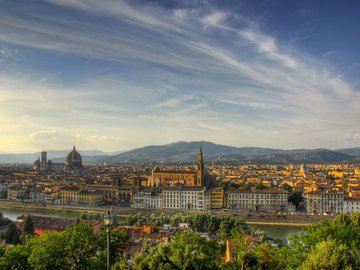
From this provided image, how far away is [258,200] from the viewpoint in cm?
4456

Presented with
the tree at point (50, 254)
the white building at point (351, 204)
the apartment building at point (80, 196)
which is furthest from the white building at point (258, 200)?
the tree at point (50, 254)

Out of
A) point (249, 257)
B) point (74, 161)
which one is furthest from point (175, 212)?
point (74, 161)

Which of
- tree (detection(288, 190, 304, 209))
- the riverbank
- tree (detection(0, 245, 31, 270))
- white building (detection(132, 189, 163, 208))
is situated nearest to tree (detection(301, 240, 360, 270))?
tree (detection(0, 245, 31, 270))

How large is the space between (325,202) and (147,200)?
18.2 metres

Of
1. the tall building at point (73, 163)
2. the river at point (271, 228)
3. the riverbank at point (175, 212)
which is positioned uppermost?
the tall building at point (73, 163)

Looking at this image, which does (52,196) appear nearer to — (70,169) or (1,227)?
(1,227)

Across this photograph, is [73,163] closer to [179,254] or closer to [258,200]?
[258,200]

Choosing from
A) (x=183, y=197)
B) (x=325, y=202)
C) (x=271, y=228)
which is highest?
(x=183, y=197)

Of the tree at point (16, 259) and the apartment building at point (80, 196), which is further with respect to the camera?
→ the apartment building at point (80, 196)

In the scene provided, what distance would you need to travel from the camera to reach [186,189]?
152 feet

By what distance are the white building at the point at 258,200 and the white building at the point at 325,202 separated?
98.4 inches

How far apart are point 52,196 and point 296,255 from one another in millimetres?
44507

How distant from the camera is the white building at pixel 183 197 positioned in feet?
151

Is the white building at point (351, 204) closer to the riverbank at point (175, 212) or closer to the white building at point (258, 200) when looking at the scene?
the riverbank at point (175, 212)
